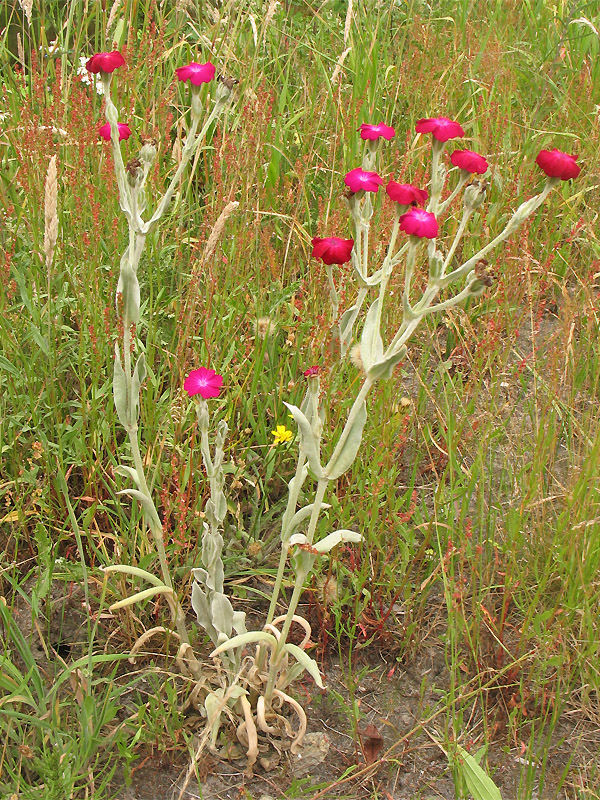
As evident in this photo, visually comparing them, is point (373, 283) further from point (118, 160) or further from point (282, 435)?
point (282, 435)

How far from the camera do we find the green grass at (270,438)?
5.18 ft

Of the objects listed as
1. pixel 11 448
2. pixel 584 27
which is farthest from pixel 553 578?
pixel 584 27

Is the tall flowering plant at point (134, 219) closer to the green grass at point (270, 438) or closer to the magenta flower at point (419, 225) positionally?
the green grass at point (270, 438)

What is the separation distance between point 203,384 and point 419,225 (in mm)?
463

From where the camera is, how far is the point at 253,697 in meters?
1.64

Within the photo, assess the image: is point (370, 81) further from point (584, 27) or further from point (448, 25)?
point (584, 27)

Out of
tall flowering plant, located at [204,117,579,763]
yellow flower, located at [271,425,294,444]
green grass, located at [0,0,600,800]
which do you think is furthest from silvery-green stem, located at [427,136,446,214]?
yellow flower, located at [271,425,294,444]

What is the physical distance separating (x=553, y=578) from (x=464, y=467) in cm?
46

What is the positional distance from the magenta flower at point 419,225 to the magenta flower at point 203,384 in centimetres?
41

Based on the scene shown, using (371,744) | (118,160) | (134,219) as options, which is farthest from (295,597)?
(118,160)

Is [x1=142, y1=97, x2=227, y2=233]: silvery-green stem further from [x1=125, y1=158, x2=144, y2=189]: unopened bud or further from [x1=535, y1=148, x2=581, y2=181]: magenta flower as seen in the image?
[x1=535, y1=148, x2=581, y2=181]: magenta flower

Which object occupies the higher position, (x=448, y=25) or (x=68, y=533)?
(x=448, y=25)

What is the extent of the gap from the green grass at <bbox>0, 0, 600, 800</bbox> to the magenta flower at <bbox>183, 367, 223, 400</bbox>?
30 cm

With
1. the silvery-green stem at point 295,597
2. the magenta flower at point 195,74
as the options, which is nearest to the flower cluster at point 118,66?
the magenta flower at point 195,74
